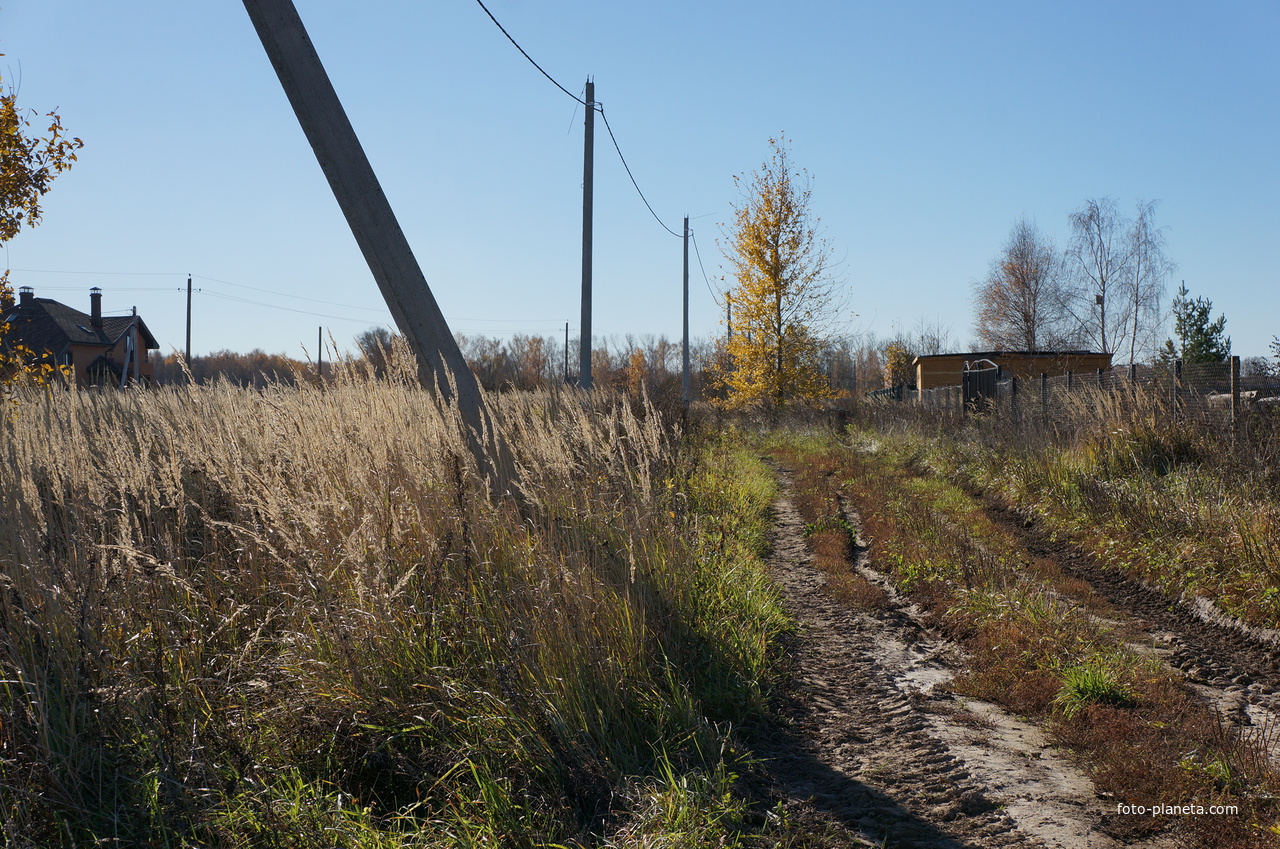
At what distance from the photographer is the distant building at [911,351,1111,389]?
2864cm

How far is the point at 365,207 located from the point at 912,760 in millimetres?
4388

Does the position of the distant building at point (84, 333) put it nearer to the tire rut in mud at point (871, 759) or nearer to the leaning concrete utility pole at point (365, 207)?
the leaning concrete utility pole at point (365, 207)

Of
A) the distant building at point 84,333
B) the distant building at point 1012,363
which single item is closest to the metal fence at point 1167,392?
the distant building at point 1012,363

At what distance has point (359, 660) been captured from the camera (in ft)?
10.5

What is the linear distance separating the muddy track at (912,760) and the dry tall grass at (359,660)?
0.34 meters

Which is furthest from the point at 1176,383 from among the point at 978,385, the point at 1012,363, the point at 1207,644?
the point at 1012,363

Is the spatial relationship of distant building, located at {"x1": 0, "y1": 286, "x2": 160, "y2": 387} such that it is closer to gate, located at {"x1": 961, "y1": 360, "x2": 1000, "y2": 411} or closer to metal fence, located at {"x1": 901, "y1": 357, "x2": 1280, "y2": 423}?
gate, located at {"x1": 961, "y1": 360, "x2": 1000, "y2": 411}

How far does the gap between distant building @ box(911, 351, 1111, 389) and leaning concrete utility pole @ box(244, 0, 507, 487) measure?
982 inches

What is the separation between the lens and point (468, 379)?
5.45m

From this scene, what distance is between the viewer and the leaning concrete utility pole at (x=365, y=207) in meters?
4.95

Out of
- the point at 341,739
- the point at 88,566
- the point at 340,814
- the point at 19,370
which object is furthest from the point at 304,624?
the point at 19,370

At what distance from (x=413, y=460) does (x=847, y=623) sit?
10.2ft

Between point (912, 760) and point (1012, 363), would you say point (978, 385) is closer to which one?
point (1012, 363)

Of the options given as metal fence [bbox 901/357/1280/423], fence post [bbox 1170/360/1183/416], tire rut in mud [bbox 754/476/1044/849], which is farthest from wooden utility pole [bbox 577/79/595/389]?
tire rut in mud [bbox 754/476/1044/849]
